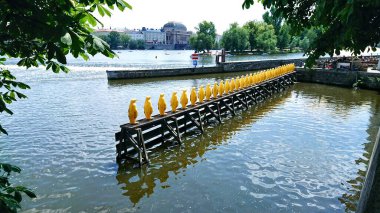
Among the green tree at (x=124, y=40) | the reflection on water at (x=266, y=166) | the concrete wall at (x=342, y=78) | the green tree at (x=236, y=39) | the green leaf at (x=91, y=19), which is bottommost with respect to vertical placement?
the reflection on water at (x=266, y=166)

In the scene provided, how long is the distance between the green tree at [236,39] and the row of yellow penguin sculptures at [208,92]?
6534 cm

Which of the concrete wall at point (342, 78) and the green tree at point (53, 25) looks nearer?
the green tree at point (53, 25)

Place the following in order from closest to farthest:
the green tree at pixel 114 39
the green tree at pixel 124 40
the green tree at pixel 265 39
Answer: the green tree at pixel 265 39 → the green tree at pixel 114 39 → the green tree at pixel 124 40

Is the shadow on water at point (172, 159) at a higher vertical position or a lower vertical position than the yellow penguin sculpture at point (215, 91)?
lower

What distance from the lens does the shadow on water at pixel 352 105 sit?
838 centimetres

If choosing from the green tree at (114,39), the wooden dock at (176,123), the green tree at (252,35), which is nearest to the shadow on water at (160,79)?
the wooden dock at (176,123)

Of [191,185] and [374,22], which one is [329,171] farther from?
[374,22]

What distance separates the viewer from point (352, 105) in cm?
2130

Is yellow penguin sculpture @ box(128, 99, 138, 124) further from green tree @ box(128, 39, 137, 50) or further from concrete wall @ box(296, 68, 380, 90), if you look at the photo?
green tree @ box(128, 39, 137, 50)

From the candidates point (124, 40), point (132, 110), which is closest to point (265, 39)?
point (132, 110)

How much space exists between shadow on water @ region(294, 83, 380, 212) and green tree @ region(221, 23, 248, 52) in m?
63.6

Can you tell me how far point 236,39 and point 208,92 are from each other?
265 feet

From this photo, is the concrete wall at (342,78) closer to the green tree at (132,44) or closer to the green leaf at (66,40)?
the green leaf at (66,40)

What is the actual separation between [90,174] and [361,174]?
807cm
